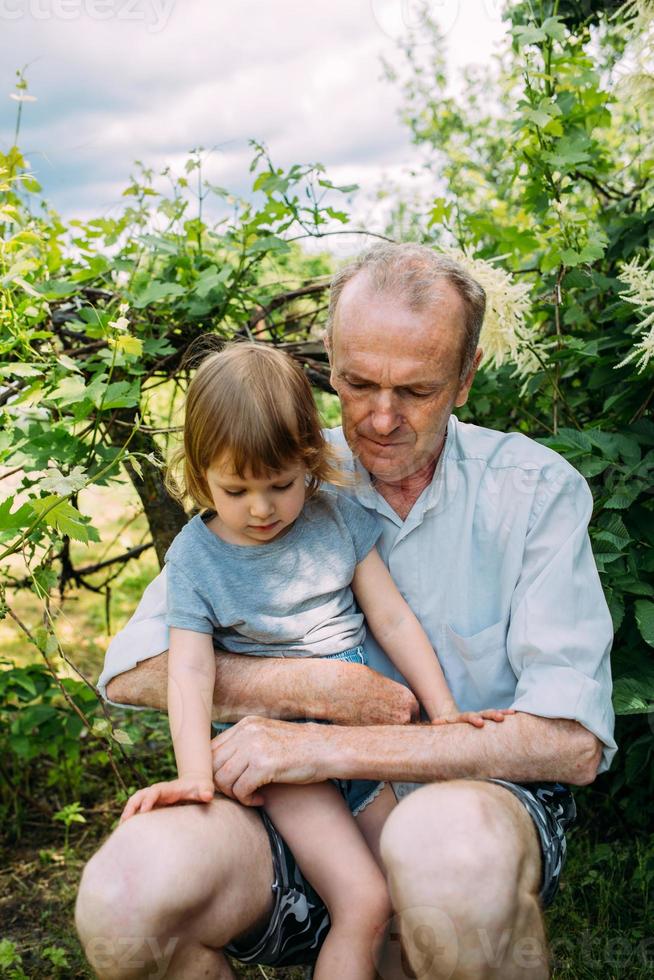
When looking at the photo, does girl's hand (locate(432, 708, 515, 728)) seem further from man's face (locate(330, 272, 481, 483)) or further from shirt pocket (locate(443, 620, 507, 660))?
man's face (locate(330, 272, 481, 483))

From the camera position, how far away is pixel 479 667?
2.03 m

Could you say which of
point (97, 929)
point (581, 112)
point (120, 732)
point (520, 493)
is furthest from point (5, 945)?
point (581, 112)

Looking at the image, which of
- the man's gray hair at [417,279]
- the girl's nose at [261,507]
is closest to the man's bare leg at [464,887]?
the girl's nose at [261,507]

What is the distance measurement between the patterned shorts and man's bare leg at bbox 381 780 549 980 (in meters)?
0.16

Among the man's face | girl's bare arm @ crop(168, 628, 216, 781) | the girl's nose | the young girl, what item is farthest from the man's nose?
girl's bare arm @ crop(168, 628, 216, 781)

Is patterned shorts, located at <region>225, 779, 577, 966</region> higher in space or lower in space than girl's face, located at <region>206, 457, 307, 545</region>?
lower

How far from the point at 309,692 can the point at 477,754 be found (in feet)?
1.19

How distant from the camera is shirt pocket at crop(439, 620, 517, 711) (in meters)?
2.01

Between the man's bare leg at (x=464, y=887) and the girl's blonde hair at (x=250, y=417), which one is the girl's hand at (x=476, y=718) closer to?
the man's bare leg at (x=464, y=887)

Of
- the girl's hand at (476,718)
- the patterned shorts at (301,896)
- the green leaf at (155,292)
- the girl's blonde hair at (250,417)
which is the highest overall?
the green leaf at (155,292)

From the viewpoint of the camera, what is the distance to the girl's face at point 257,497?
1813mm

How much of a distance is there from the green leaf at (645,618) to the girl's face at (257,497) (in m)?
0.89

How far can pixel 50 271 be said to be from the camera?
2.71m

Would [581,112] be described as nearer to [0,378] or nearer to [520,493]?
[520,493]
